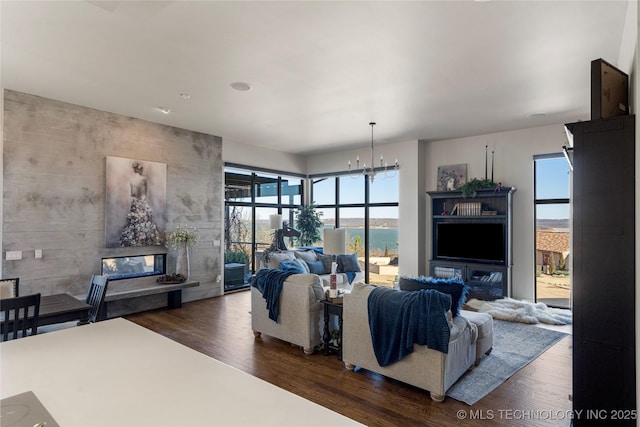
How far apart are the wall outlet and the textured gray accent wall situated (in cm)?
4

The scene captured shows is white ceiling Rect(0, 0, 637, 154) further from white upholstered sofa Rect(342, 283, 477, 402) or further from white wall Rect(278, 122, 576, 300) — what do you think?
white upholstered sofa Rect(342, 283, 477, 402)

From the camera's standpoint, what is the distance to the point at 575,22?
2.94 metres

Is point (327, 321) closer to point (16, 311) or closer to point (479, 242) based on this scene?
point (16, 311)

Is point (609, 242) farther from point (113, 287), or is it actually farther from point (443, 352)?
point (113, 287)

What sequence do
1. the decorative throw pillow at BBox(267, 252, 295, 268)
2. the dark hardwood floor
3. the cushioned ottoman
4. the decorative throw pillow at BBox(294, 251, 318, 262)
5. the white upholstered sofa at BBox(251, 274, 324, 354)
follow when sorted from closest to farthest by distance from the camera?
the dark hardwood floor, the cushioned ottoman, the white upholstered sofa at BBox(251, 274, 324, 354), the decorative throw pillow at BBox(267, 252, 295, 268), the decorative throw pillow at BBox(294, 251, 318, 262)

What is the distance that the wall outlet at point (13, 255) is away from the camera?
455cm

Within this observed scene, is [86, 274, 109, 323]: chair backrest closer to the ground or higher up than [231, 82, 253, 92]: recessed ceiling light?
closer to the ground

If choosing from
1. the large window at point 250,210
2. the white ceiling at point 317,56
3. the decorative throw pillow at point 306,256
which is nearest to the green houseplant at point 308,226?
the large window at point 250,210

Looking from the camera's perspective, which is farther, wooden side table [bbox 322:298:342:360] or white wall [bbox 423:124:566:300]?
white wall [bbox 423:124:566:300]

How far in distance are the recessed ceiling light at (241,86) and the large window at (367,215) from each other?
438 cm

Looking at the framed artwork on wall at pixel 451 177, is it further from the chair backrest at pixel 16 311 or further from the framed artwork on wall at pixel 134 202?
the chair backrest at pixel 16 311

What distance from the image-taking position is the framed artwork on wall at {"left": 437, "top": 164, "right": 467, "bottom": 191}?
7.15 metres

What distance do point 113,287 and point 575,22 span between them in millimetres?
6379

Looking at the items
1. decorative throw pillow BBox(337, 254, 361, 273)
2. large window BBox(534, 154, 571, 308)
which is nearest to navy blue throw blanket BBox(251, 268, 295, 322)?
decorative throw pillow BBox(337, 254, 361, 273)
